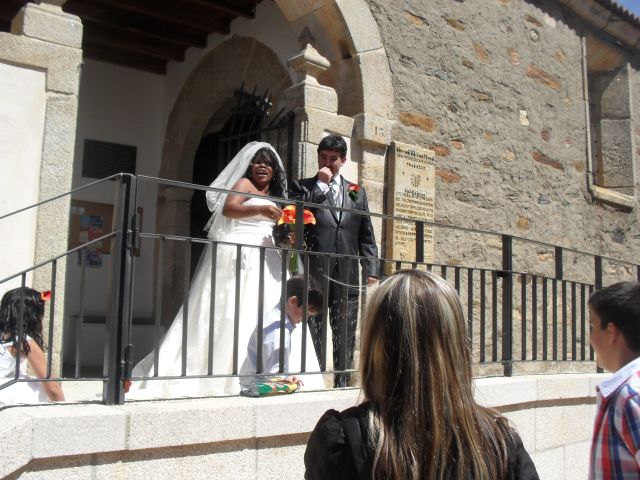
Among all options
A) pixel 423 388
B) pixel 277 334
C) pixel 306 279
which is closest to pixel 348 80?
pixel 306 279

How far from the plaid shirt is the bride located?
1.89 meters

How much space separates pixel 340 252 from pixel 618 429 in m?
2.62

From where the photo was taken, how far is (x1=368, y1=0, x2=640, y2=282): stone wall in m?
6.29

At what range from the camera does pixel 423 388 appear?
140cm

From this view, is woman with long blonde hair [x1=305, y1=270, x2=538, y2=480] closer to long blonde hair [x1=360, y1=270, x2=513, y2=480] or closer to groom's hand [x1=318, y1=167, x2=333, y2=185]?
long blonde hair [x1=360, y1=270, x2=513, y2=480]

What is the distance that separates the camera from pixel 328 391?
132 inches

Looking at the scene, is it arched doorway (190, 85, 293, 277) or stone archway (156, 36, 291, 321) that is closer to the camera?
arched doorway (190, 85, 293, 277)

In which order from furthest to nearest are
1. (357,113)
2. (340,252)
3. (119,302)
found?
(357,113)
(340,252)
(119,302)

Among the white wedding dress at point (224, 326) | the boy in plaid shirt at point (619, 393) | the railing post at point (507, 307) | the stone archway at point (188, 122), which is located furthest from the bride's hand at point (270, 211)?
the stone archway at point (188, 122)

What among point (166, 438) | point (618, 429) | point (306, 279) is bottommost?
point (166, 438)

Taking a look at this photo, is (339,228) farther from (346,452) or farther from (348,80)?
(346,452)

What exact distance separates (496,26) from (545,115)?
1153mm

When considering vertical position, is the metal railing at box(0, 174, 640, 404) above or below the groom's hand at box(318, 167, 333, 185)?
below

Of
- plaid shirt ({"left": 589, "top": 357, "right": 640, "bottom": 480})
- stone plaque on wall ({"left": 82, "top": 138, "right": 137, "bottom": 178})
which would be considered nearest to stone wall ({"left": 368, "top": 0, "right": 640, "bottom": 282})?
stone plaque on wall ({"left": 82, "top": 138, "right": 137, "bottom": 178})
